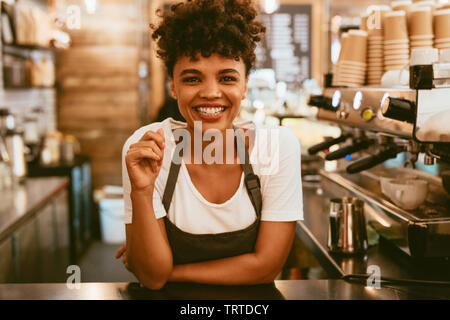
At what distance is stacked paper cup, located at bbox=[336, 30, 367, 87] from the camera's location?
1.83 m

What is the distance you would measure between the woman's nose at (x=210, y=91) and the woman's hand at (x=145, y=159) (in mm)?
213

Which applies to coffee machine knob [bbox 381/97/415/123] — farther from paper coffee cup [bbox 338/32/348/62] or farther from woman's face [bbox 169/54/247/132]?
paper coffee cup [bbox 338/32/348/62]

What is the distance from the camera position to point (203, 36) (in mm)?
1312

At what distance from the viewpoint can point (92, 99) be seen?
5023 mm

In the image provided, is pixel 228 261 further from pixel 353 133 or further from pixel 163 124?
pixel 353 133

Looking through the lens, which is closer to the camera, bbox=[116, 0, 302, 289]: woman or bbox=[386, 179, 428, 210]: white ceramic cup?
bbox=[116, 0, 302, 289]: woman

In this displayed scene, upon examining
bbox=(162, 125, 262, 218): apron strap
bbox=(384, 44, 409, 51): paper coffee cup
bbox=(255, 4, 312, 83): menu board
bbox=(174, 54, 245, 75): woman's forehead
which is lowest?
bbox=(162, 125, 262, 218): apron strap

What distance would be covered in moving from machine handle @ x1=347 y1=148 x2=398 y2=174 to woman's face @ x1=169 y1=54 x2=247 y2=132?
1.64 feet

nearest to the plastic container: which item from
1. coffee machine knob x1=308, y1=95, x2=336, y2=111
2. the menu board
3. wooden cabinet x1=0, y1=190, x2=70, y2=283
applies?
wooden cabinet x1=0, y1=190, x2=70, y2=283

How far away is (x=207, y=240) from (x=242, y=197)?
162mm

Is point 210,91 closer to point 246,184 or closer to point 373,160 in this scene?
point 246,184

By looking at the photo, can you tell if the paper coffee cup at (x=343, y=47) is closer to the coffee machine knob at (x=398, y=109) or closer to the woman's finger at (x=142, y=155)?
the coffee machine knob at (x=398, y=109)
